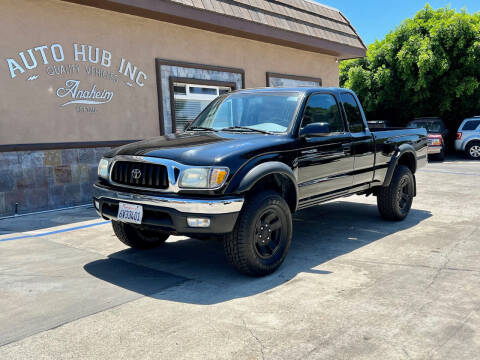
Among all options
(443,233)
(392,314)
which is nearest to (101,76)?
(443,233)

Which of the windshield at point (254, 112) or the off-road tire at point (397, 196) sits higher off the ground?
the windshield at point (254, 112)

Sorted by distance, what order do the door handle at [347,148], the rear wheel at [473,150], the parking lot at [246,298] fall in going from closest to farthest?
the parking lot at [246,298]
the door handle at [347,148]
the rear wheel at [473,150]

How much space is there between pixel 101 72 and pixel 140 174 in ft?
18.9

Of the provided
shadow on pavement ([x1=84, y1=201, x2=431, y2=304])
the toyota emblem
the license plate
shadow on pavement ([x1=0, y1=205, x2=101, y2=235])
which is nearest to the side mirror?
shadow on pavement ([x1=84, y1=201, x2=431, y2=304])

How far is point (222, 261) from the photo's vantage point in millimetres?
4875

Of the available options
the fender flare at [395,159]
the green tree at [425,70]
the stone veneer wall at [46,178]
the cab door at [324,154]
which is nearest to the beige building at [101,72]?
the stone veneer wall at [46,178]

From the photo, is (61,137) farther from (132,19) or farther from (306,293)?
(306,293)

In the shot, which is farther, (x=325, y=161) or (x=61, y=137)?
(x=61, y=137)

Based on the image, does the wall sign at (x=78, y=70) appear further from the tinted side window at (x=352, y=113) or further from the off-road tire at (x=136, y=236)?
the tinted side window at (x=352, y=113)

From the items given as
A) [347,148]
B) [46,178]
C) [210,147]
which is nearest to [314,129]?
[347,148]

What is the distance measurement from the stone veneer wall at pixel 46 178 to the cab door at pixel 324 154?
210 inches

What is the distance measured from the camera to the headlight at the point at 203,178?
3.95 meters

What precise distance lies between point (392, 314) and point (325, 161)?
219cm

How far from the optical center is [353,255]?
196 inches
